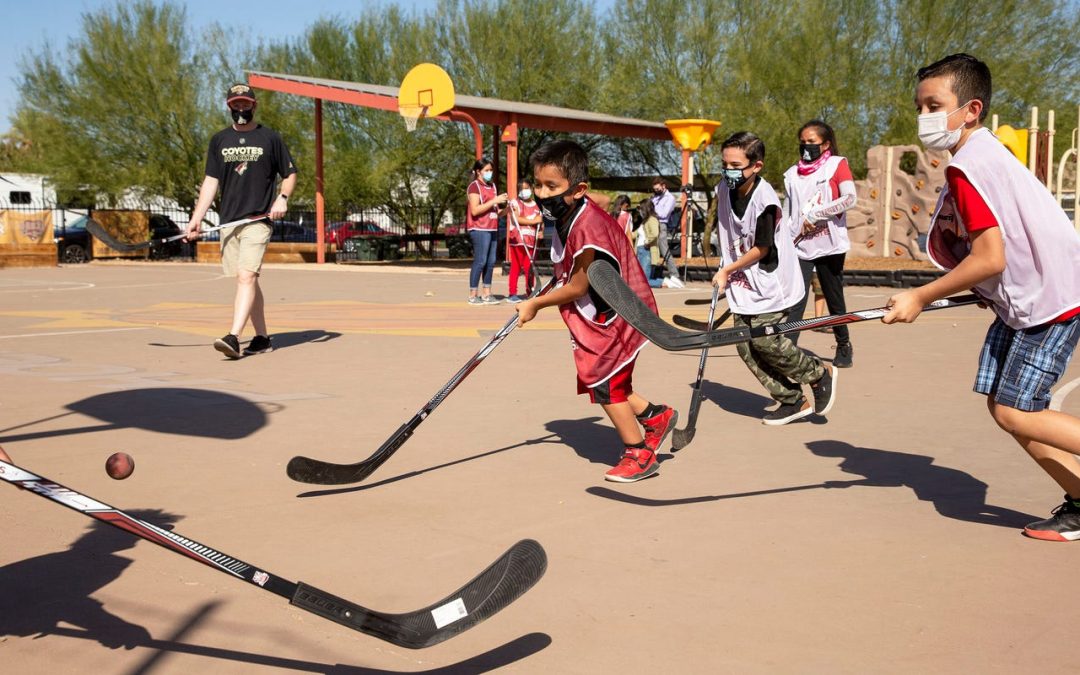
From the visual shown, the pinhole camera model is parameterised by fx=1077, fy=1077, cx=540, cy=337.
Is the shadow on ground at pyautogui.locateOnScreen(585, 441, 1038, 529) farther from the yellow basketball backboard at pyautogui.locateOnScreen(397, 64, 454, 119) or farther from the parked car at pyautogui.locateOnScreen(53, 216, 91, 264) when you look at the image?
the parked car at pyautogui.locateOnScreen(53, 216, 91, 264)

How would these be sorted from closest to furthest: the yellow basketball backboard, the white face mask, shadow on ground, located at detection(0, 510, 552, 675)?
1. shadow on ground, located at detection(0, 510, 552, 675)
2. the white face mask
3. the yellow basketball backboard

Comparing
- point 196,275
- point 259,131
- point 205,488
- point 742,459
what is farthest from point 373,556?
point 196,275

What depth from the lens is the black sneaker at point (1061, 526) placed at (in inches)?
160

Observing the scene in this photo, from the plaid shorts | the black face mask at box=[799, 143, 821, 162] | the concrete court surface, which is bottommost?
the concrete court surface

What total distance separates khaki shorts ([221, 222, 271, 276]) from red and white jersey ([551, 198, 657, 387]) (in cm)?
459

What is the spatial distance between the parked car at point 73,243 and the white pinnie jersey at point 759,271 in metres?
26.1

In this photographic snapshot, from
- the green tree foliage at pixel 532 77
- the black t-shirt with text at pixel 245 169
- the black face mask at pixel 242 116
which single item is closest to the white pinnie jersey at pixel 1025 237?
the black t-shirt with text at pixel 245 169

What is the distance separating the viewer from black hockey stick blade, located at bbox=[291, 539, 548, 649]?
270 cm

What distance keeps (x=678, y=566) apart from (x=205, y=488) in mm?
2174

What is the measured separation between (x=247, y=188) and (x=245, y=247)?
0.54m

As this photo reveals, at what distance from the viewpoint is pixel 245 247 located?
9039 millimetres

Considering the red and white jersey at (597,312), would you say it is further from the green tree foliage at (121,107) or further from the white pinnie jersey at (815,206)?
the green tree foliage at (121,107)

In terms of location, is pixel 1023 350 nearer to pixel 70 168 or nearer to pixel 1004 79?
pixel 1004 79

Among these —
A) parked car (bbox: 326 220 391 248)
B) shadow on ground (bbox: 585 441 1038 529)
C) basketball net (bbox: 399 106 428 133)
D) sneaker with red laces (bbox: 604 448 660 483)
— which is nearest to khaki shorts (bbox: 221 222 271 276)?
sneaker with red laces (bbox: 604 448 660 483)
